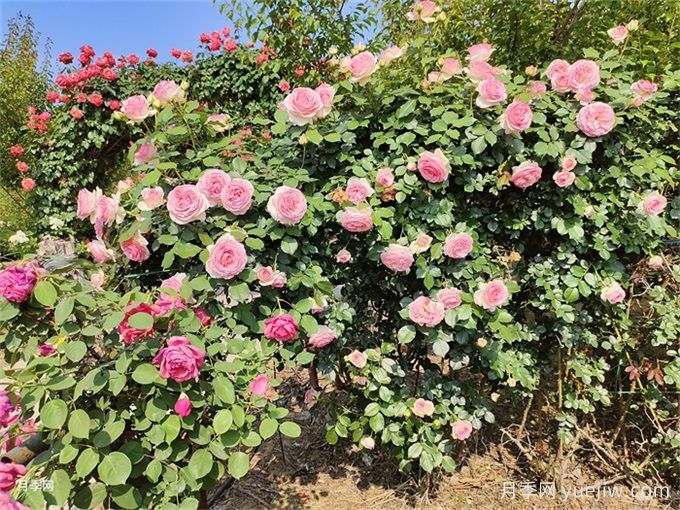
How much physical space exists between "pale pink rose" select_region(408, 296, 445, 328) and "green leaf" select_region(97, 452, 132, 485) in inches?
36.1

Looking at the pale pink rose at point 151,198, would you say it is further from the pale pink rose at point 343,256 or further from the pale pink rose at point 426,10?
the pale pink rose at point 426,10

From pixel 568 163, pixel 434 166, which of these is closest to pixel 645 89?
pixel 568 163

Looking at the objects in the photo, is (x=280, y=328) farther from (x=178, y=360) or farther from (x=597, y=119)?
(x=597, y=119)

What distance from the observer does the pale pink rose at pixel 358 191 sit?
1.48 m

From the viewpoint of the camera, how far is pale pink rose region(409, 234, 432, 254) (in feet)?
5.02

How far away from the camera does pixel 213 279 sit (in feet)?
4.59

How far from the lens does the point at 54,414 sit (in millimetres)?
1001

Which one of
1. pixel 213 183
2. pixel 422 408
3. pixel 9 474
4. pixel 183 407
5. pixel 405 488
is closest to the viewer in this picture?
pixel 9 474

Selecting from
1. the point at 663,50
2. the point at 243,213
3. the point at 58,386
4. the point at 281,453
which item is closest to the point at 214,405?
the point at 58,386

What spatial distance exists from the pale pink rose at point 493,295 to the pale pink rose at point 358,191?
49 cm

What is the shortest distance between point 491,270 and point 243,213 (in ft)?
2.87

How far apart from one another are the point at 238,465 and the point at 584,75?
1.56m

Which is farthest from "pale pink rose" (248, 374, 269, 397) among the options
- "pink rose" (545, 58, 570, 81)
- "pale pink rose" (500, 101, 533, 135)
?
"pink rose" (545, 58, 570, 81)

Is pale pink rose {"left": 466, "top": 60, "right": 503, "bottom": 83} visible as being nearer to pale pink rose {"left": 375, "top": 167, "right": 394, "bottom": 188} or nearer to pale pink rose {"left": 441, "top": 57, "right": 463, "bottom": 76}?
pale pink rose {"left": 441, "top": 57, "right": 463, "bottom": 76}
